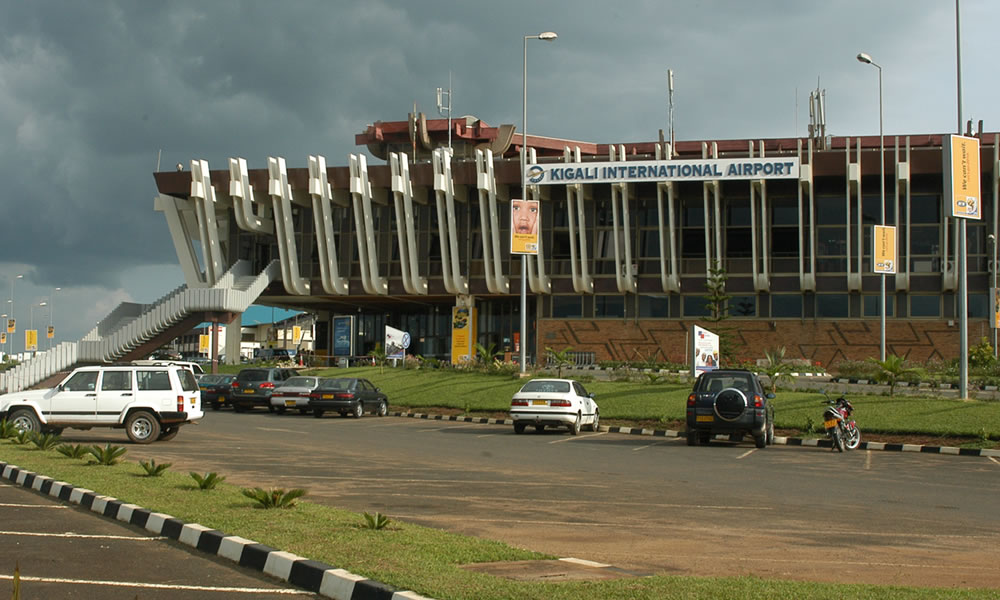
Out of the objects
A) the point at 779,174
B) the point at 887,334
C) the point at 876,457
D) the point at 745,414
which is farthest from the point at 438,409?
the point at 887,334

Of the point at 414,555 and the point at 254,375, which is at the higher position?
the point at 254,375

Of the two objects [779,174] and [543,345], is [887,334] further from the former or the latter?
[543,345]

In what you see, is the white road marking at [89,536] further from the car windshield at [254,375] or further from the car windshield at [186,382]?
the car windshield at [254,375]

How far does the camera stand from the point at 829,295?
49.3 m

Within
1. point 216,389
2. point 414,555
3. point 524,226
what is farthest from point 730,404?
point 216,389

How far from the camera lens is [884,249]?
3684 cm

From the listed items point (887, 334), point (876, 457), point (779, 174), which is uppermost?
point (779, 174)

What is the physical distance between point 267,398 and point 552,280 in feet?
67.2

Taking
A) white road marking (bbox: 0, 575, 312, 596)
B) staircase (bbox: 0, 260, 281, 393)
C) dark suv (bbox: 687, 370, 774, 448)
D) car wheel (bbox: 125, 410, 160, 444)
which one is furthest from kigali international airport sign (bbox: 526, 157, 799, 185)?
white road marking (bbox: 0, 575, 312, 596)

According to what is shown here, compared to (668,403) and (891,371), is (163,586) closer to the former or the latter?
(668,403)

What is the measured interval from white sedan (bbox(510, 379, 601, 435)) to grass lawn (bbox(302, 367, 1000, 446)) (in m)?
2.98

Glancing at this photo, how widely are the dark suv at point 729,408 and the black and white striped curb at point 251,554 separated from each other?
46.9ft

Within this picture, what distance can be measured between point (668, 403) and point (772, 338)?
71.4ft

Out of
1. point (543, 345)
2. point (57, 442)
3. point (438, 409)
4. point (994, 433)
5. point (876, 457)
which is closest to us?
point (57, 442)
